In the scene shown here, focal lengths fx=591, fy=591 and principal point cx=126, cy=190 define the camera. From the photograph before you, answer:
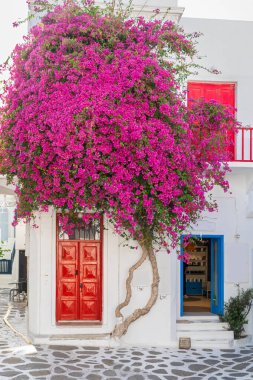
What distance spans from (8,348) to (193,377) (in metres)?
4.28

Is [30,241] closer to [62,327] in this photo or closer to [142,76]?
[62,327]

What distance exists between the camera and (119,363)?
1246 centimetres

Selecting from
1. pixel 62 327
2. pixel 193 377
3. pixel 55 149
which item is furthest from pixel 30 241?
pixel 193 377

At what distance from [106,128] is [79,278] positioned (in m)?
4.40

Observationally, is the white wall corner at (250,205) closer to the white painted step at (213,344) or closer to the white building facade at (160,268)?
the white building facade at (160,268)

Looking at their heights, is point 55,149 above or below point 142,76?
below

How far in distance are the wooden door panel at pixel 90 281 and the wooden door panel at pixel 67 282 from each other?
0.15 meters

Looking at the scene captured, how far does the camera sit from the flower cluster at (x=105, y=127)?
12.2m

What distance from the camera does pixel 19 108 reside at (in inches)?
513

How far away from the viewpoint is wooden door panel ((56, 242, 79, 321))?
1456cm

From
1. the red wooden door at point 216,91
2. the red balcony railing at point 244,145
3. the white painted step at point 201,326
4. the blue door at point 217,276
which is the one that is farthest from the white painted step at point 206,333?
the red wooden door at point 216,91

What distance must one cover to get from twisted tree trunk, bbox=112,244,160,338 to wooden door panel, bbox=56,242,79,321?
1.24m

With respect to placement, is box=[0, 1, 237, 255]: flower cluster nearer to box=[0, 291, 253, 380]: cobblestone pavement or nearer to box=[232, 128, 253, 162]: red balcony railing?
box=[232, 128, 253, 162]: red balcony railing

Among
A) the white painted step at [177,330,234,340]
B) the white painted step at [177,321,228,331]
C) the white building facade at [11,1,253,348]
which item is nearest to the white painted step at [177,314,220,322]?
the white building facade at [11,1,253,348]
